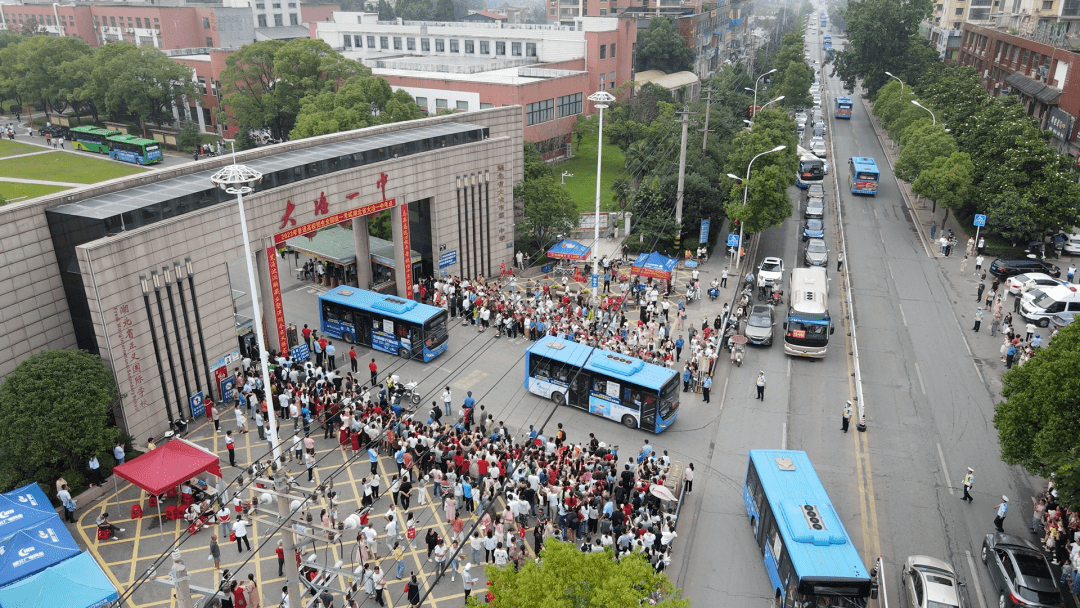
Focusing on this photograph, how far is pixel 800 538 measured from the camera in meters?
17.9

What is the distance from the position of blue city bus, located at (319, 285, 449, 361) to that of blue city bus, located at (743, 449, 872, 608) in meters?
14.9

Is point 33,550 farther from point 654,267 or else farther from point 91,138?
point 91,138

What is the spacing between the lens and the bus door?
91.2 feet

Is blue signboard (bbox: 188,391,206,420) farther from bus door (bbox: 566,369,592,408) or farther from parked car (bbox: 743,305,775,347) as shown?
parked car (bbox: 743,305,775,347)

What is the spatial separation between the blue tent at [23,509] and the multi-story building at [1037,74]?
60183mm

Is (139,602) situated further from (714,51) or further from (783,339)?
(714,51)

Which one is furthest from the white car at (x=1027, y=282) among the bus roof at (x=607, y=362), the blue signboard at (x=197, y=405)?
the blue signboard at (x=197, y=405)

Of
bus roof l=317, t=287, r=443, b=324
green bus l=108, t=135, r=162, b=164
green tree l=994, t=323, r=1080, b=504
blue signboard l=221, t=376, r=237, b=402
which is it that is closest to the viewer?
green tree l=994, t=323, r=1080, b=504

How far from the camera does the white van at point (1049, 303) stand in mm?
35156

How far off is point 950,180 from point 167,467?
45461 mm

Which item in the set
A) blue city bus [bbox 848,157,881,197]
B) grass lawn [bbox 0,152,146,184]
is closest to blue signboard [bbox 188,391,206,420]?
grass lawn [bbox 0,152,146,184]

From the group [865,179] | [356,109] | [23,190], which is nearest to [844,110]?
[865,179]

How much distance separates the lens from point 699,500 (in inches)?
928

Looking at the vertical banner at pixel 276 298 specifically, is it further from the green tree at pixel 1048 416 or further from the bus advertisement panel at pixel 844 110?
the bus advertisement panel at pixel 844 110
